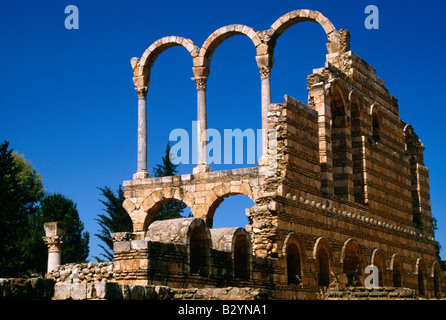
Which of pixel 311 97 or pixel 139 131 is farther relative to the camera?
pixel 139 131

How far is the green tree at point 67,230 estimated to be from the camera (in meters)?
35.2

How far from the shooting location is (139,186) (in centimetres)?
2656

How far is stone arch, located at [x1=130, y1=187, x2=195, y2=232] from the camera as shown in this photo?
1013 inches

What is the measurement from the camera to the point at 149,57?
28.1 m

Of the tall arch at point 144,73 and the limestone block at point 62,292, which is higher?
the tall arch at point 144,73

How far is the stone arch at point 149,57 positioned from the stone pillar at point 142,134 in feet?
Answer: 1.27

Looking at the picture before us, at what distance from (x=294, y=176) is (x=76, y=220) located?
71.0 feet

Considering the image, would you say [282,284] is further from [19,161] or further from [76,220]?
[19,161]

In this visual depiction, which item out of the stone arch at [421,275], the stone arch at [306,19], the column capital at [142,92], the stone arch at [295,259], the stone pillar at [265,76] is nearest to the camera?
the stone arch at [295,259]

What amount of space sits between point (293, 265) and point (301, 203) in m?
1.68

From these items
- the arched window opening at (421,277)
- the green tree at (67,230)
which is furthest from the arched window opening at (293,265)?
the green tree at (67,230)

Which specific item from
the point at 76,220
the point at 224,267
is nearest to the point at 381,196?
the point at 224,267

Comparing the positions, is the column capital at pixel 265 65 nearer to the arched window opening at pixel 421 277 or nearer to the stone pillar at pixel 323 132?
the stone pillar at pixel 323 132

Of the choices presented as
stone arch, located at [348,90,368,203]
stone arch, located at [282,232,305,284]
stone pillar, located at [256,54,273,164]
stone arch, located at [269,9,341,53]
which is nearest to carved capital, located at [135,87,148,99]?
stone pillar, located at [256,54,273,164]
